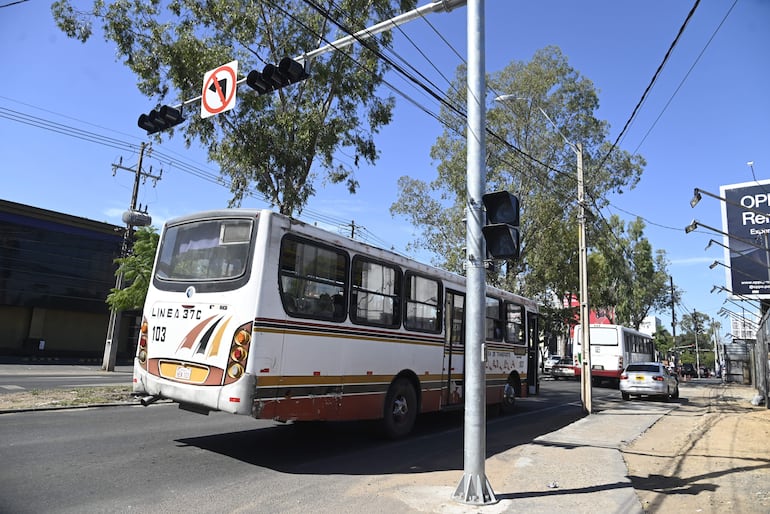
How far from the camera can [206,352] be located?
22.2 feet

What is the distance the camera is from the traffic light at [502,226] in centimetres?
610

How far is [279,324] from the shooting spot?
6.85 meters

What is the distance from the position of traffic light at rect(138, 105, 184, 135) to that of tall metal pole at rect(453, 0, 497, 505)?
5.86m

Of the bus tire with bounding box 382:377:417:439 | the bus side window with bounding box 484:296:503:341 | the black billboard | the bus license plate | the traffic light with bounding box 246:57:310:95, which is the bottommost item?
the bus tire with bounding box 382:377:417:439

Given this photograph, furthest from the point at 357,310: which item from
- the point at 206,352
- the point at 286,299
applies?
the point at 206,352

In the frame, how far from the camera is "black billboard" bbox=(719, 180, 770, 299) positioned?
28.9 meters

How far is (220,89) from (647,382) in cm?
2035

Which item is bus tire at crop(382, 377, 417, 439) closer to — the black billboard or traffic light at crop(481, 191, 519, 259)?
traffic light at crop(481, 191, 519, 259)

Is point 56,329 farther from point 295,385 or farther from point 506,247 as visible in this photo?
point 506,247

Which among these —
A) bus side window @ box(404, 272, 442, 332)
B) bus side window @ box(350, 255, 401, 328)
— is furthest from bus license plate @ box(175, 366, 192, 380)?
bus side window @ box(404, 272, 442, 332)

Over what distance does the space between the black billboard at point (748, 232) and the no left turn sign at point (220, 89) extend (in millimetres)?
28944

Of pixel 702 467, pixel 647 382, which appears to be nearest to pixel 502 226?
pixel 702 467

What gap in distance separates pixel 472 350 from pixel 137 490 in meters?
3.89

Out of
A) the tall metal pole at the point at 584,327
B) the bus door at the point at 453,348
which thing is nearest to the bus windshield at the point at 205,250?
the bus door at the point at 453,348
